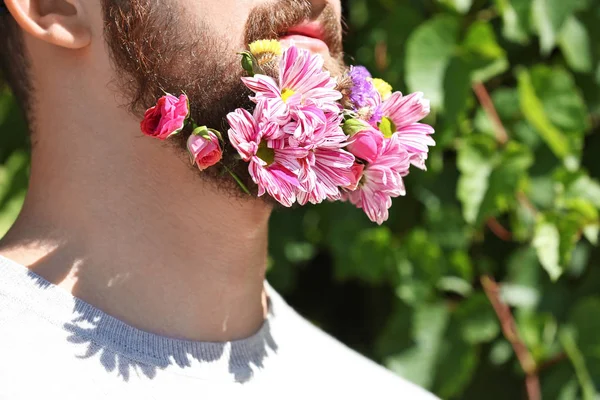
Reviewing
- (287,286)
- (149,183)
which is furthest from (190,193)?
(287,286)

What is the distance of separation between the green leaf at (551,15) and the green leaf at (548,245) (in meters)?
0.38

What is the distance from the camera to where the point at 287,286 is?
2.24m

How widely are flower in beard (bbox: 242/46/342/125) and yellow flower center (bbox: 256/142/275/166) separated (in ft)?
0.16

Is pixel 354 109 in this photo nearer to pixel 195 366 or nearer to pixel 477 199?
pixel 195 366

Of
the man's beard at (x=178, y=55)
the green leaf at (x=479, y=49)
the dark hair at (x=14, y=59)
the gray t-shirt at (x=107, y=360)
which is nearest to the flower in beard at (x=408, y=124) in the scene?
the man's beard at (x=178, y=55)

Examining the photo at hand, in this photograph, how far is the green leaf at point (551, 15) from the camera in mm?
1754

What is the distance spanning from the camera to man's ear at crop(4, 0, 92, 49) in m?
1.32

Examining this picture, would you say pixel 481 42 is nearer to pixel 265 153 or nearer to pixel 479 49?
pixel 479 49

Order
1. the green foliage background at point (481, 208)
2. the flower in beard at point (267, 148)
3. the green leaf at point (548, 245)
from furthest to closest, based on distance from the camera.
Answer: the green foliage background at point (481, 208)
the green leaf at point (548, 245)
the flower in beard at point (267, 148)

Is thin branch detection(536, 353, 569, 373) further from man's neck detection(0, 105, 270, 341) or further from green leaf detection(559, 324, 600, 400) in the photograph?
man's neck detection(0, 105, 270, 341)

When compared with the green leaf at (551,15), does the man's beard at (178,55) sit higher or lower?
higher

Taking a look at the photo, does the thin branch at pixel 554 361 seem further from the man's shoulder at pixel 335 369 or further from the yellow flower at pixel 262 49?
the yellow flower at pixel 262 49

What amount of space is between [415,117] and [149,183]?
441 millimetres

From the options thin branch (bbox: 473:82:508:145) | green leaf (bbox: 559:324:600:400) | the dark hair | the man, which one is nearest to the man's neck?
the man
